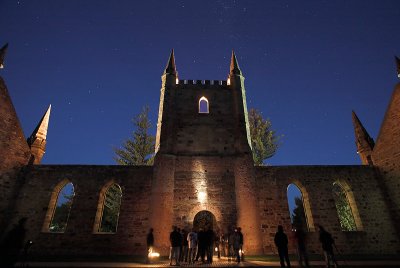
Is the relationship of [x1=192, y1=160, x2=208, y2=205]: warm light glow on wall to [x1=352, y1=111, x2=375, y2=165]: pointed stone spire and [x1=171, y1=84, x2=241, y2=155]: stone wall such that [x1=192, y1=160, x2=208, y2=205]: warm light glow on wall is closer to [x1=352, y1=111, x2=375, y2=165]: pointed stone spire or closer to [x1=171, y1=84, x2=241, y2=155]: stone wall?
[x1=171, y1=84, x2=241, y2=155]: stone wall

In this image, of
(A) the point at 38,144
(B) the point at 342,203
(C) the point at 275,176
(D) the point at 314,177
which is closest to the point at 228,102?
(C) the point at 275,176

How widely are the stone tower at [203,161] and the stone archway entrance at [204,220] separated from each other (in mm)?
138

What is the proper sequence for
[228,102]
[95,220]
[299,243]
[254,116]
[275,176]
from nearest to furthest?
[299,243] → [95,220] → [275,176] → [228,102] → [254,116]

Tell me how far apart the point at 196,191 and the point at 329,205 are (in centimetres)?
827

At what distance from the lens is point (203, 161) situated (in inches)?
610

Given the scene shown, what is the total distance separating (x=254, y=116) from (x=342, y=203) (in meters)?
12.4

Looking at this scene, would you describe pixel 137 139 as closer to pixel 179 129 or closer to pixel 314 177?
pixel 179 129

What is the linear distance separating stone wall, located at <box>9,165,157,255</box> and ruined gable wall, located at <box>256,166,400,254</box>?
288 inches

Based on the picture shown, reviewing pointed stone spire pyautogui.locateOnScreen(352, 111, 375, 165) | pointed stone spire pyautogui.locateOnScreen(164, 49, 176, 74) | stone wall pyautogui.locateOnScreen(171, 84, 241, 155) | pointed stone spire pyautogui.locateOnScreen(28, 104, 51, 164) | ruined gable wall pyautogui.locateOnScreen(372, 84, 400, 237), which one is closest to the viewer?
ruined gable wall pyautogui.locateOnScreen(372, 84, 400, 237)

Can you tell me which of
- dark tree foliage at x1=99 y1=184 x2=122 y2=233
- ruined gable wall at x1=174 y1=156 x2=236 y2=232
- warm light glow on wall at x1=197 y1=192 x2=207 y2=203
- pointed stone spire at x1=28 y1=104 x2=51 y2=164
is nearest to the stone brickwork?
pointed stone spire at x1=28 y1=104 x2=51 y2=164

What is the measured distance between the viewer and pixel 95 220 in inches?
565

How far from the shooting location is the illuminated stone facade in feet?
45.6

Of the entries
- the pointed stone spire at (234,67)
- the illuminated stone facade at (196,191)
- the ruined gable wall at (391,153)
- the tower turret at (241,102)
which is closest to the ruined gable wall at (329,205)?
the illuminated stone facade at (196,191)

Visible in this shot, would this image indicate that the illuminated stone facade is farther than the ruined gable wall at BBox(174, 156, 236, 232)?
No
